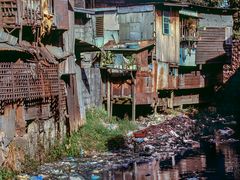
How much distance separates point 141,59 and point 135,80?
3.78ft

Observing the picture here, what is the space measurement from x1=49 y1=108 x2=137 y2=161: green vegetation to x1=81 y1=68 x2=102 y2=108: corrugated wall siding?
18.8 inches

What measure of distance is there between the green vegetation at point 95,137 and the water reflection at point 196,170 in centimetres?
269

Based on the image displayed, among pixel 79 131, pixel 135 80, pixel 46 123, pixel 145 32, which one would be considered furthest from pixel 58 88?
pixel 145 32

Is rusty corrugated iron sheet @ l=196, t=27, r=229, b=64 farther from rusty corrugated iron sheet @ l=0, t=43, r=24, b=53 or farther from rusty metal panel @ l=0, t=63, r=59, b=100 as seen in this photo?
rusty corrugated iron sheet @ l=0, t=43, r=24, b=53

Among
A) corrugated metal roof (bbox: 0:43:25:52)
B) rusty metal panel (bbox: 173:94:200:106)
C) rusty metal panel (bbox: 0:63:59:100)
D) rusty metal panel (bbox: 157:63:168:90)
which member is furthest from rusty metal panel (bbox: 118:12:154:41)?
corrugated metal roof (bbox: 0:43:25:52)

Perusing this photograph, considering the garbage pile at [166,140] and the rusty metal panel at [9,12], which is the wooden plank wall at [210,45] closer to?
the garbage pile at [166,140]

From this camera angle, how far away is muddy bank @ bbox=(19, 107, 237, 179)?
50.6ft

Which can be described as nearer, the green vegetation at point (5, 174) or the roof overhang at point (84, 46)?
the green vegetation at point (5, 174)

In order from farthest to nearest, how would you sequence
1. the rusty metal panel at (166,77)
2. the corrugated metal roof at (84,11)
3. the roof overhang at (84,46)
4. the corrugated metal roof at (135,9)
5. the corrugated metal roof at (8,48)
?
the rusty metal panel at (166,77)
the corrugated metal roof at (135,9)
the corrugated metal roof at (84,11)
the roof overhang at (84,46)
the corrugated metal roof at (8,48)

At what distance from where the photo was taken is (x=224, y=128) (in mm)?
24766

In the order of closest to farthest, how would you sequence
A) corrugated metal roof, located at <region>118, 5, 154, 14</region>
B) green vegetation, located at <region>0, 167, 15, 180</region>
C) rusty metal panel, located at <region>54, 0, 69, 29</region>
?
1. green vegetation, located at <region>0, 167, 15, 180</region>
2. rusty metal panel, located at <region>54, 0, 69, 29</region>
3. corrugated metal roof, located at <region>118, 5, 154, 14</region>

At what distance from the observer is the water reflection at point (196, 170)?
572 inches

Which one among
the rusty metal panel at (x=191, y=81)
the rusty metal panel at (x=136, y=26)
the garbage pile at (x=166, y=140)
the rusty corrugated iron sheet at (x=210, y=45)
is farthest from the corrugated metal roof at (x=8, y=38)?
the rusty corrugated iron sheet at (x=210, y=45)

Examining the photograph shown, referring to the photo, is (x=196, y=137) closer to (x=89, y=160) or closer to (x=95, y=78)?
(x=95, y=78)
